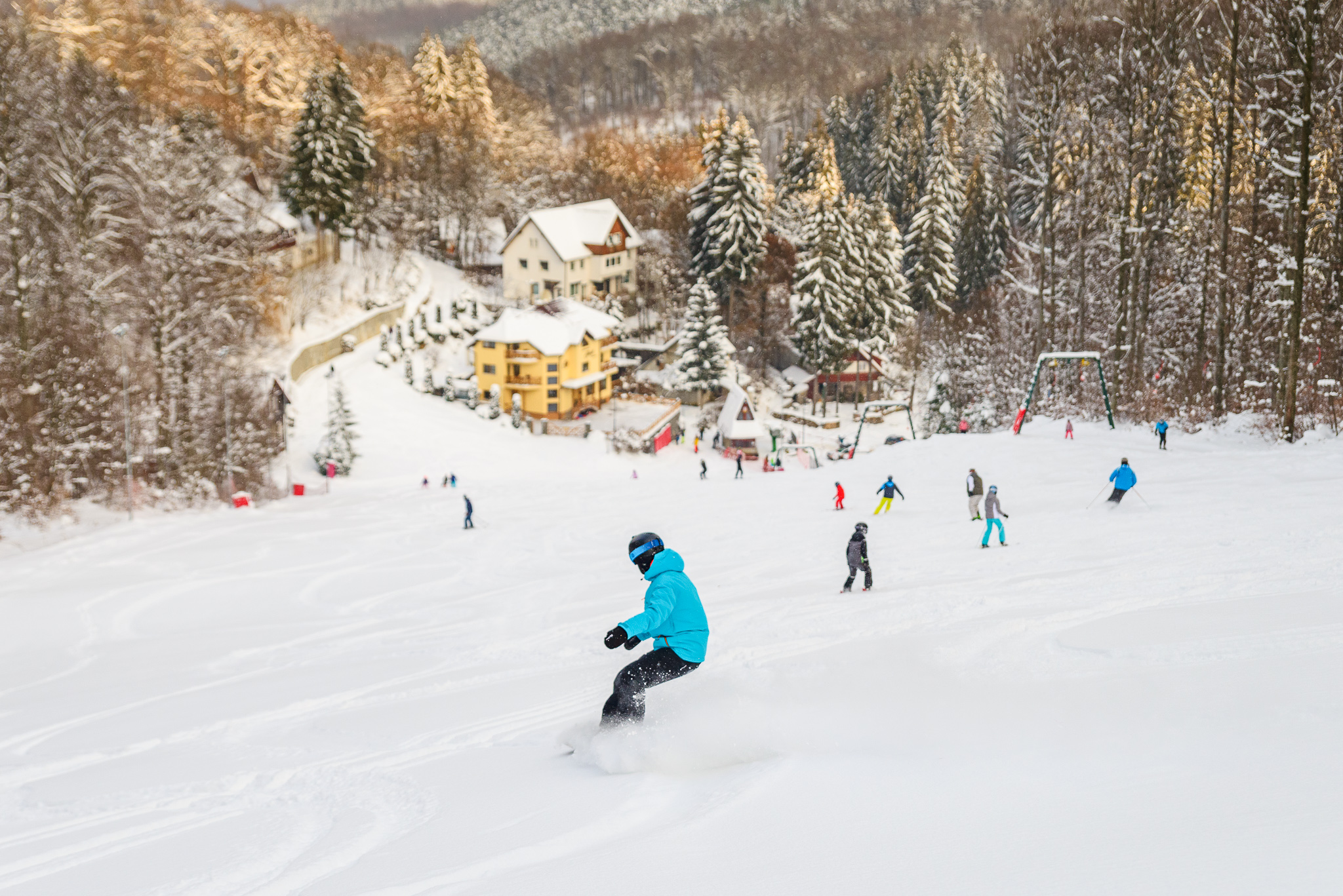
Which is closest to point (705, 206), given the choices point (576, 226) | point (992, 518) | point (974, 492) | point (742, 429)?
point (576, 226)

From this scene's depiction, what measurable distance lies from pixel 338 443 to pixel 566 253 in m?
34.8

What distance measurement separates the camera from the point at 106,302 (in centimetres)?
3262

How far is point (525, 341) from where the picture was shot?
52.4 m

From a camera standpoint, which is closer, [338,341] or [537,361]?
[537,361]

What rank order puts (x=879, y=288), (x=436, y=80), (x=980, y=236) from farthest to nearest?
(x=436, y=80)
(x=980, y=236)
(x=879, y=288)

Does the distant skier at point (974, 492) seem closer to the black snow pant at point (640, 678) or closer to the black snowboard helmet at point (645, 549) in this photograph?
the black snow pant at point (640, 678)

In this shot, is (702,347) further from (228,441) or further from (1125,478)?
(1125,478)

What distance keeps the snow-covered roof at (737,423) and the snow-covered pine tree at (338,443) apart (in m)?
18.3

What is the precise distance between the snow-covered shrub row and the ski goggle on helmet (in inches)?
988

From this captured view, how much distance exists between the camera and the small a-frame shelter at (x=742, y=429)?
4834 cm

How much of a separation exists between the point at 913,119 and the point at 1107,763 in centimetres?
8618

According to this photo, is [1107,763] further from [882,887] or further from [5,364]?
[5,364]

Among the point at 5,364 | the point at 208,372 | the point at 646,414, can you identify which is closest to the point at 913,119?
the point at 646,414

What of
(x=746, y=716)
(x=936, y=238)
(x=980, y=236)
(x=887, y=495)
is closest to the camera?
(x=746, y=716)
